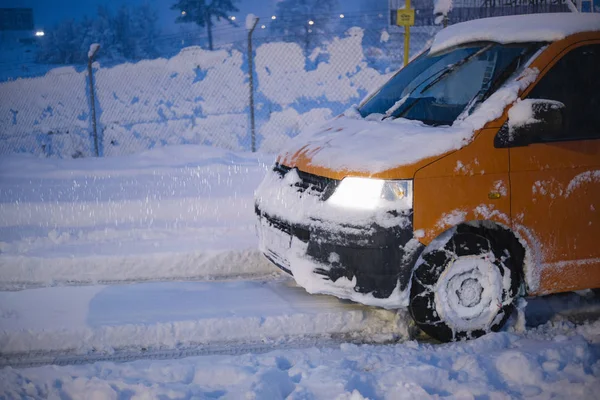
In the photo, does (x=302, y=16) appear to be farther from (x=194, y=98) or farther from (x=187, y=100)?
(x=187, y=100)

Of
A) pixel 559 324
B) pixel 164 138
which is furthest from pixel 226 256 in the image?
pixel 164 138

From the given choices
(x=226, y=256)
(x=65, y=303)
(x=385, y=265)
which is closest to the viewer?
(x=385, y=265)

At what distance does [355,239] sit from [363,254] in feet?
0.37

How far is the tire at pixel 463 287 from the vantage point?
4.05 meters

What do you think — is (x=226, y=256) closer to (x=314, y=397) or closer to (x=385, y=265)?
(x=385, y=265)

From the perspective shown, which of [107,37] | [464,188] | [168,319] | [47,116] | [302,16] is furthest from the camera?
[107,37]

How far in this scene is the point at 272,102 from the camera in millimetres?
18109

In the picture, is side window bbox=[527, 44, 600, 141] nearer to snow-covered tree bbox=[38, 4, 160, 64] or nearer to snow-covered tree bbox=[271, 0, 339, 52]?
snow-covered tree bbox=[271, 0, 339, 52]

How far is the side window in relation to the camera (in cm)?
418

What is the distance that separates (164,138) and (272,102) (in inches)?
166

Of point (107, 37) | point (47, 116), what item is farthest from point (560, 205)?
point (107, 37)

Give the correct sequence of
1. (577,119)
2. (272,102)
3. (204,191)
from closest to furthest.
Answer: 1. (577,119)
2. (204,191)
3. (272,102)

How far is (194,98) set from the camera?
19.2m

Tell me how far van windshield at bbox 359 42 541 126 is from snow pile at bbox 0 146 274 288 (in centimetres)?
201
